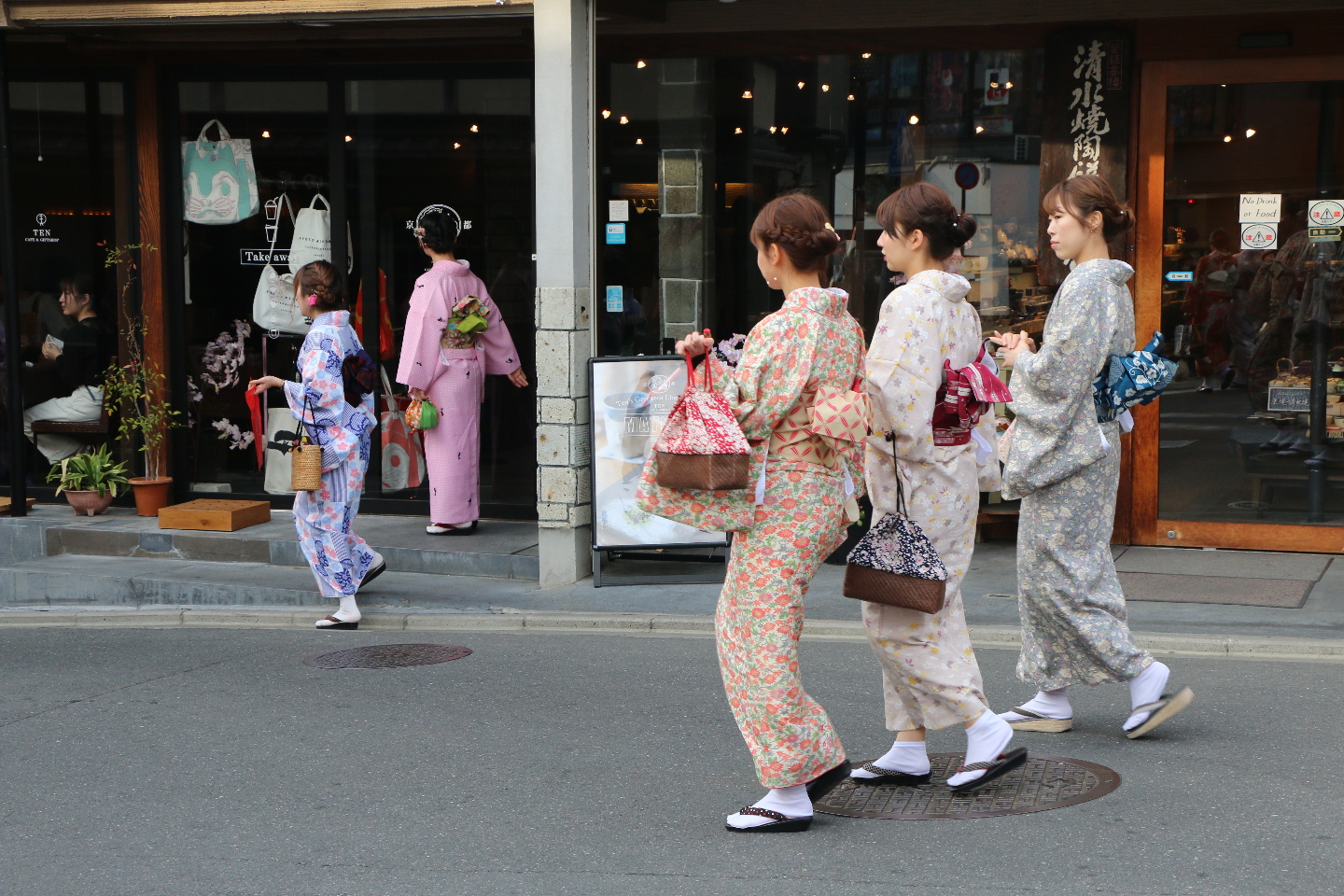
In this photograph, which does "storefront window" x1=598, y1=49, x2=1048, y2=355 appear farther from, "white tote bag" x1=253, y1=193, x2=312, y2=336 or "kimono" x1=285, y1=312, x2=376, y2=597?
"kimono" x1=285, y1=312, x2=376, y2=597

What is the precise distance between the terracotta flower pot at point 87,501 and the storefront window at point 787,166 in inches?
148

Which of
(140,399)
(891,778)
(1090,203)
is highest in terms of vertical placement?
(1090,203)

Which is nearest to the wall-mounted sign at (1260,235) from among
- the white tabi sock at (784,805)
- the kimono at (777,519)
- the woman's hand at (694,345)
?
the kimono at (777,519)

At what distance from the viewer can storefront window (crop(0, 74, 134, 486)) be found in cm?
1076

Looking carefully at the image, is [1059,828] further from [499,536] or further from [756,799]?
[499,536]

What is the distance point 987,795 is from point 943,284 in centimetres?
168

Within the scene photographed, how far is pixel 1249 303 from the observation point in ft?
28.9

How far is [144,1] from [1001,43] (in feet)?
17.7

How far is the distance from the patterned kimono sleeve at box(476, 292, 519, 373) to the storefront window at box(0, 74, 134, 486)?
9.85 feet

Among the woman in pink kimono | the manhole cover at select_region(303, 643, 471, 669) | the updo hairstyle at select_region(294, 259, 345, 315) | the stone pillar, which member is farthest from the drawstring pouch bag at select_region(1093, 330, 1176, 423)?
the woman in pink kimono

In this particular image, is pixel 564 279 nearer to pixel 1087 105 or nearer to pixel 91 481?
pixel 1087 105

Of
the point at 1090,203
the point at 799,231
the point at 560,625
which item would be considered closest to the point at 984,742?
the point at 799,231

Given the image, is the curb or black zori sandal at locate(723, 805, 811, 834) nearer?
black zori sandal at locate(723, 805, 811, 834)

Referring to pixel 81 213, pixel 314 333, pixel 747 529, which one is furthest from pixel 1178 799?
pixel 81 213
